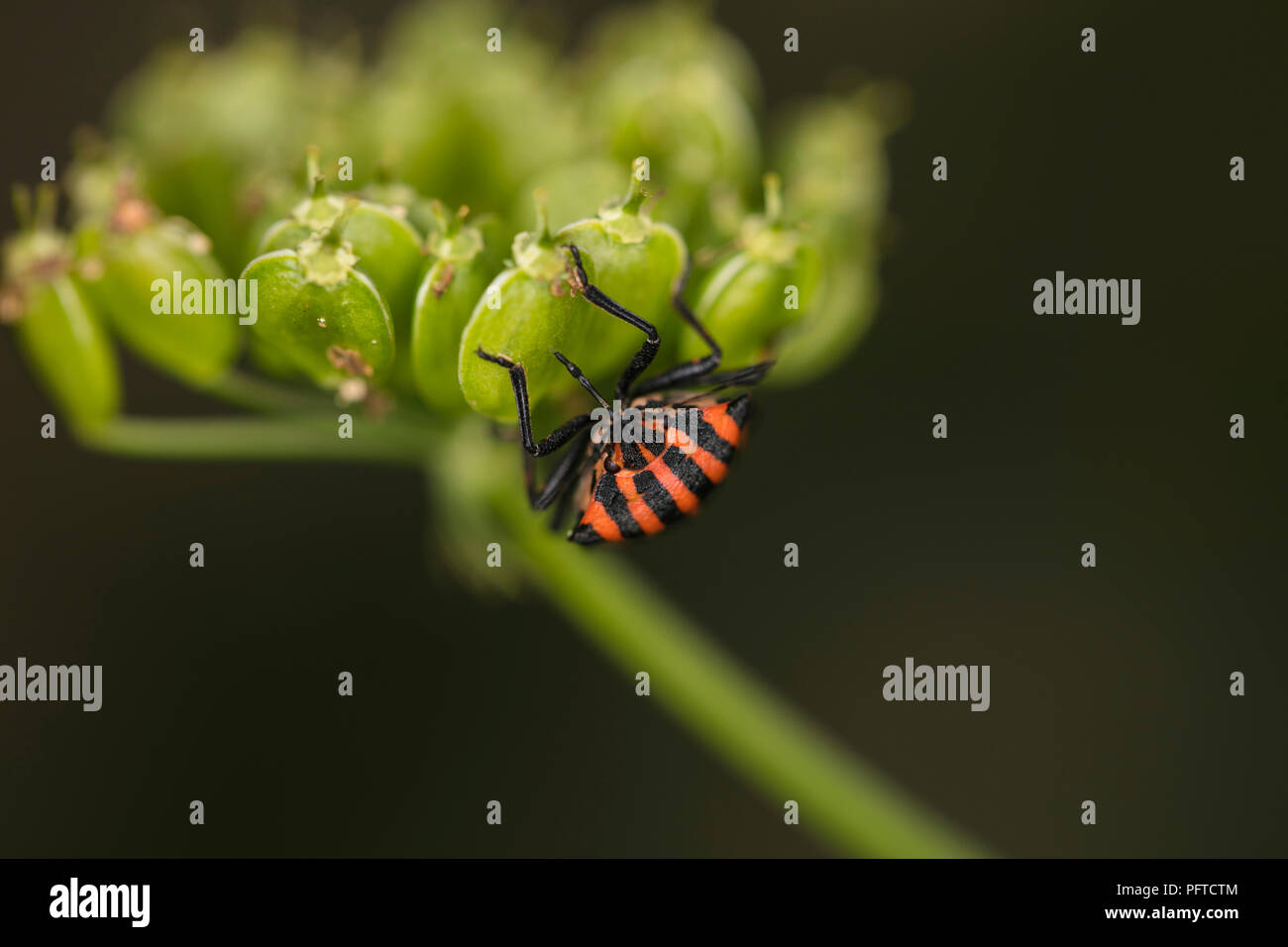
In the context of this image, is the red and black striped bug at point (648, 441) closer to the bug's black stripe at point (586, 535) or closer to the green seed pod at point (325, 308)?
the bug's black stripe at point (586, 535)

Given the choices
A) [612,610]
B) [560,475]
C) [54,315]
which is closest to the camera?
[560,475]

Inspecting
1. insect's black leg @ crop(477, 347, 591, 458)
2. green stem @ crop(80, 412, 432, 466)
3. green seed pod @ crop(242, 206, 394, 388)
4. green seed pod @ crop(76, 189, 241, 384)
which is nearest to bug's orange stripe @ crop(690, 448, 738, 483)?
insect's black leg @ crop(477, 347, 591, 458)

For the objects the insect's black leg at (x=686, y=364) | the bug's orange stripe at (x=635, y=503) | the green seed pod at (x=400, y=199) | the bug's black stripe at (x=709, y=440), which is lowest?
the bug's orange stripe at (x=635, y=503)

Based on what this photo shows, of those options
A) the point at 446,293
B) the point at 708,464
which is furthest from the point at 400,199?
the point at 708,464

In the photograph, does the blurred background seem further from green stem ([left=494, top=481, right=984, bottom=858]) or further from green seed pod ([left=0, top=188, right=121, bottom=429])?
green seed pod ([left=0, top=188, right=121, bottom=429])

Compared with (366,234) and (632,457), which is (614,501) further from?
(366,234)

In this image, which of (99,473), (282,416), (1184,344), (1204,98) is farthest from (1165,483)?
(99,473)

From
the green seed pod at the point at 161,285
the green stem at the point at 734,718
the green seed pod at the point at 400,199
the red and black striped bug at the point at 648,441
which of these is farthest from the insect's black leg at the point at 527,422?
the green seed pod at the point at 161,285
